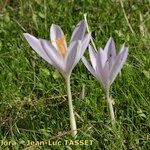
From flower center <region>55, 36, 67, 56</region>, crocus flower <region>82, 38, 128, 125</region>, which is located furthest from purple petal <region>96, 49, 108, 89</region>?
flower center <region>55, 36, 67, 56</region>

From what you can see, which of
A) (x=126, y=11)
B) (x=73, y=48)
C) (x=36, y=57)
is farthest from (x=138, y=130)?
(x=126, y=11)

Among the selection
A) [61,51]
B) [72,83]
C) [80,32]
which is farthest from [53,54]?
[72,83]

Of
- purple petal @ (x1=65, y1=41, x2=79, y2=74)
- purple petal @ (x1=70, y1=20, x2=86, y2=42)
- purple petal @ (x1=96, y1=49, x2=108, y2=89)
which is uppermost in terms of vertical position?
purple petal @ (x1=70, y1=20, x2=86, y2=42)

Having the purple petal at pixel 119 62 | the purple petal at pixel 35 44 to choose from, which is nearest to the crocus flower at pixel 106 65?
the purple petal at pixel 119 62

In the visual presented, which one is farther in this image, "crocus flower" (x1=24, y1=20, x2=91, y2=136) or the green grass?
the green grass

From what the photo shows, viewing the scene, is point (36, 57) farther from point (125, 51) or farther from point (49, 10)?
point (125, 51)

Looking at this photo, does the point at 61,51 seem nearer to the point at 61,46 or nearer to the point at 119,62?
the point at 61,46

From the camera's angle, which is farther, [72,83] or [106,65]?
[72,83]

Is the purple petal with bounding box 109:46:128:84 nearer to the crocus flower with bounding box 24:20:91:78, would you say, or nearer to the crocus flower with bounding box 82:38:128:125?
the crocus flower with bounding box 82:38:128:125
